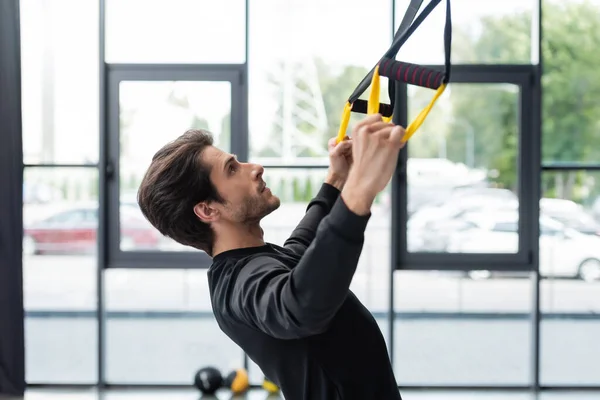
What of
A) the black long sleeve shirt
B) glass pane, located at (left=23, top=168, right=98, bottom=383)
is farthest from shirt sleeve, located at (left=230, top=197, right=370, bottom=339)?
glass pane, located at (left=23, top=168, right=98, bottom=383)

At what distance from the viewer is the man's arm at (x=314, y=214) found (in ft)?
5.11

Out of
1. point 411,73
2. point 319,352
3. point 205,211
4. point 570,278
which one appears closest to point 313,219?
point 205,211

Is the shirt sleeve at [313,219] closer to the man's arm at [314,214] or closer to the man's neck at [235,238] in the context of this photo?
the man's arm at [314,214]

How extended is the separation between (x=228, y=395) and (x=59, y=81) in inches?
89.4

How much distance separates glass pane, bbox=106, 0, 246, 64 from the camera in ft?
14.9

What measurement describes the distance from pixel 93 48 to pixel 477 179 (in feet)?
8.50

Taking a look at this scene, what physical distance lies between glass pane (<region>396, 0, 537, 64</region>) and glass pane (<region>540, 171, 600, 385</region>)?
2.88 feet

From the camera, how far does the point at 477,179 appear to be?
4.58 metres

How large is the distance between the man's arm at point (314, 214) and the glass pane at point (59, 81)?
331cm

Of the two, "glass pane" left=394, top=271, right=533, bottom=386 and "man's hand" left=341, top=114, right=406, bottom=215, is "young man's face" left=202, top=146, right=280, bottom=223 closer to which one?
"man's hand" left=341, top=114, right=406, bottom=215

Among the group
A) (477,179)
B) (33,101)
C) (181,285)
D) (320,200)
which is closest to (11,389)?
(181,285)

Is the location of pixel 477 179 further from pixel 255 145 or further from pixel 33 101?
pixel 33 101

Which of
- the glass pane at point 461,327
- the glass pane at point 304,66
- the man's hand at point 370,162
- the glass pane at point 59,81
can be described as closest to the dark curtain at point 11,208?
the glass pane at point 59,81

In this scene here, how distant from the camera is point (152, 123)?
4.61m
